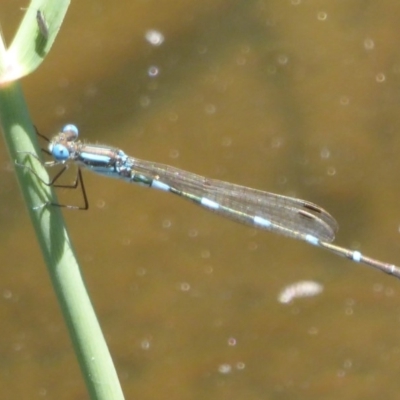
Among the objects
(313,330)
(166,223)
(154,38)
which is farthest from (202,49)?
(313,330)

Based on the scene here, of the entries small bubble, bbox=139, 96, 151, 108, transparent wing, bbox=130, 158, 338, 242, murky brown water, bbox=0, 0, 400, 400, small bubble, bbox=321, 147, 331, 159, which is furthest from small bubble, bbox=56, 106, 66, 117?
small bubble, bbox=321, 147, 331, 159

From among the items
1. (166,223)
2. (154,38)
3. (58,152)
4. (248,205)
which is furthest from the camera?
(154,38)

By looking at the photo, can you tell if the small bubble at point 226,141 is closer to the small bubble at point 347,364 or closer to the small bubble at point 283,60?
the small bubble at point 283,60

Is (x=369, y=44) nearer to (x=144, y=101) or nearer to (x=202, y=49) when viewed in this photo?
(x=202, y=49)

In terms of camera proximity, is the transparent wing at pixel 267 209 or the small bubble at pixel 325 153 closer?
the transparent wing at pixel 267 209

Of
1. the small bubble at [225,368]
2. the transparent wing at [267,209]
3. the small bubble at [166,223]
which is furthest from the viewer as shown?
the small bubble at [166,223]

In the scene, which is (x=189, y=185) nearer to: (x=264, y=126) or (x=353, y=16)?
(x=264, y=126)

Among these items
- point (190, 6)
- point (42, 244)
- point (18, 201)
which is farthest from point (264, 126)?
point (42, 244)

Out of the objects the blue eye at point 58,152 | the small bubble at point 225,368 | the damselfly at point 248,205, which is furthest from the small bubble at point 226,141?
the blue eye at point 58,152
